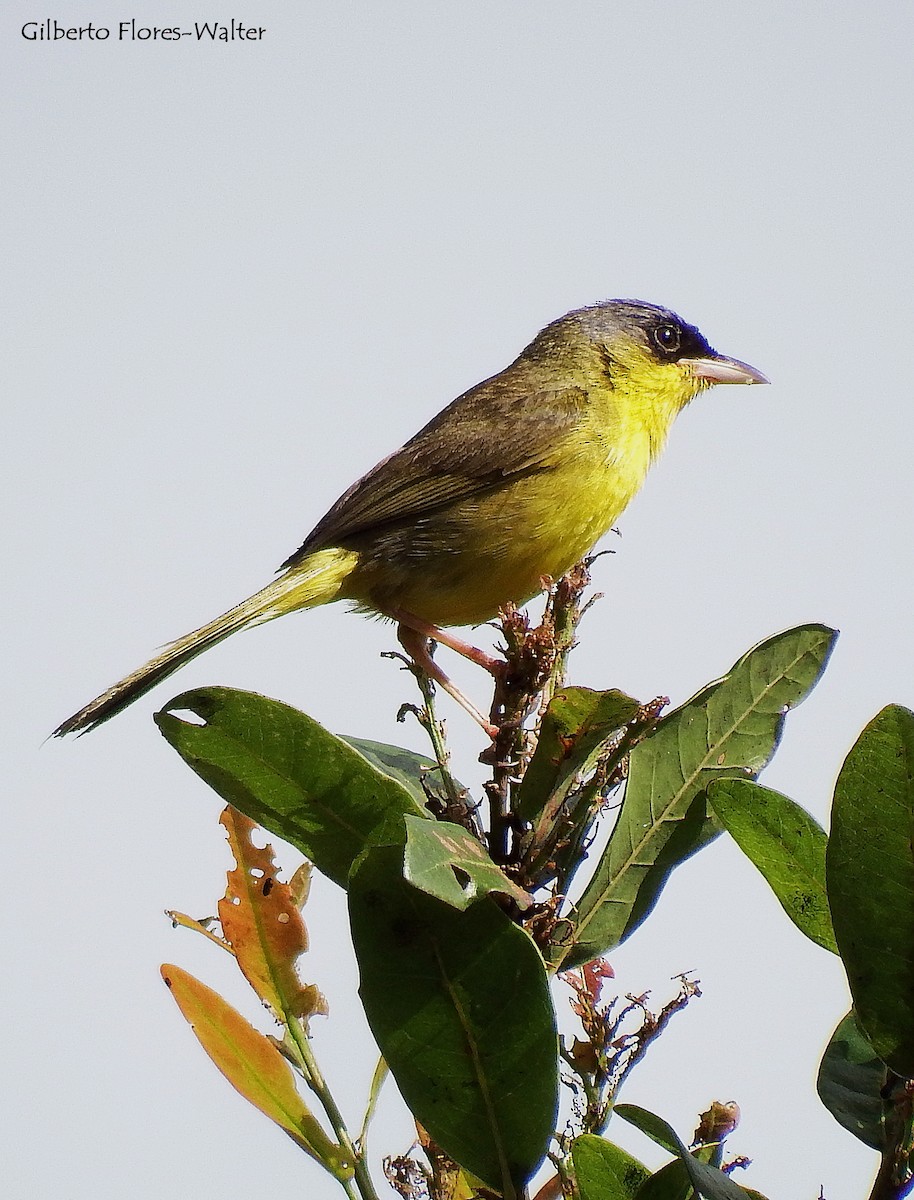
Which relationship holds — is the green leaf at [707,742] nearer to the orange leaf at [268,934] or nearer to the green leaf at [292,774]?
the green leaf at [292,774]

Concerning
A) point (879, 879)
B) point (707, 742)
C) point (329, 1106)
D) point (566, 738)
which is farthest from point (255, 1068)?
point (879, 879)

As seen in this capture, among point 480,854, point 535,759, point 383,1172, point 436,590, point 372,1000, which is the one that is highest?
point 436,590

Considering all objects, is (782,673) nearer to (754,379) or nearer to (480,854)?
(480,854)

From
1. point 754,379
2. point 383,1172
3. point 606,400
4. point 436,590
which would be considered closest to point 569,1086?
point 383,1172

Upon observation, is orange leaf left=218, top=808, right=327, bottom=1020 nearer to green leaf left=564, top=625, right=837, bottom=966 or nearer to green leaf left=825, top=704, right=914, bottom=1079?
green leaf left=564, top=625, right=837, bottom=966

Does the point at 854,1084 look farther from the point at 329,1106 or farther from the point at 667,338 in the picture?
the point at 667,338

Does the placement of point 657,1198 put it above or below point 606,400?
below
